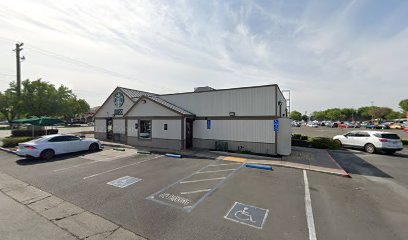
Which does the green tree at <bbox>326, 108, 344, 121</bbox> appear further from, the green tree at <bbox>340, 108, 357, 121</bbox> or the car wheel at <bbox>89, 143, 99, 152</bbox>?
the car wheel at <bbox>89, 143, 99, 152</bbox>

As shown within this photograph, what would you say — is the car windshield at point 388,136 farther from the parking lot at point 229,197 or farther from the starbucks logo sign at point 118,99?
the starbucks logo sign at point 118,99

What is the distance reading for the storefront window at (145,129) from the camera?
683 inches

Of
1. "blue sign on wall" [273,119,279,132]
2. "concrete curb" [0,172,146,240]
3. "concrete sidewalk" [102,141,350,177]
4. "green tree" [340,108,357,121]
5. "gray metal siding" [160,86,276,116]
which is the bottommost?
"concrete curb" [0,172,146,240]

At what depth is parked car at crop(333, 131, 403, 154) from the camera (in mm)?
14391

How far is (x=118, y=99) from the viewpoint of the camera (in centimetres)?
2111

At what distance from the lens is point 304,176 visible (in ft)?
29.5

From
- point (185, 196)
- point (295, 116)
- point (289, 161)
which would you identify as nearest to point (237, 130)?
point (289, 161)

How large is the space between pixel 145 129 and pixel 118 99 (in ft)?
20.4

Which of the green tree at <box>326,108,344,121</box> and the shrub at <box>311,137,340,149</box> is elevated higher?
the green tree at <box>326,108,344,121</box>

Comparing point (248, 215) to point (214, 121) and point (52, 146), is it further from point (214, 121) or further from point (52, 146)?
point (52, 146)

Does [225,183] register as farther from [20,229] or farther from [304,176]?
[20,229]

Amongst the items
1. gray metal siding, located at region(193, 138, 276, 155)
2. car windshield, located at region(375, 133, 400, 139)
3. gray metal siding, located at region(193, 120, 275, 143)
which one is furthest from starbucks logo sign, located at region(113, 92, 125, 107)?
car windshield, located at region(375, 133, 400, 139)

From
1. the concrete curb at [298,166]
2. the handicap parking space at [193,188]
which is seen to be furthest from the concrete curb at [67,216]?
the concrete curb at [298,166]

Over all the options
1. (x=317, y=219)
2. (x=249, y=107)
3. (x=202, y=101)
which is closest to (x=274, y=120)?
(x=249, y=107)
